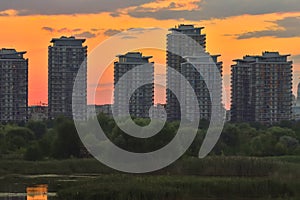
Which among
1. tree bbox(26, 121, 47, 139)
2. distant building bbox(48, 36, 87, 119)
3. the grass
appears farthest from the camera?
distant building bbox(48, 36, 87, 119)

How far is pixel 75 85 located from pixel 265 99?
78.6ft

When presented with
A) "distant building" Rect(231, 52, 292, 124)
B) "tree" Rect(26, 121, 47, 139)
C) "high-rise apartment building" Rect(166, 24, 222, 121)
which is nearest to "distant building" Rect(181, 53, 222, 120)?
"high-rise apartment building" Rect(166, 24, 222, 121)

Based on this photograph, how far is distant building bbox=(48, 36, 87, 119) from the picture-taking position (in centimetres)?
9944

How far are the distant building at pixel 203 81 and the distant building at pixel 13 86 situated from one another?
64.7 feet

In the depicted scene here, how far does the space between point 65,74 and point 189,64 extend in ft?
52.1

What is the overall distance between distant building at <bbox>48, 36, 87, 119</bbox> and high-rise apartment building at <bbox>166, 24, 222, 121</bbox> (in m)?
11.2

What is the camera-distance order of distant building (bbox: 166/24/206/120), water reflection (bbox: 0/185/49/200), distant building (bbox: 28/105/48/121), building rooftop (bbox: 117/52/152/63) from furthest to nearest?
distant building (bbox: 28/105/48/121) < building rooftop (bbox: 117/52/152/63) < distant building (bbox: 166/24/206/120) < water reflection (bbox: 0/185/49/200)

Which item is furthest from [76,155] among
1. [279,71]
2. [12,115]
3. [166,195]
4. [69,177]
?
[279,71]

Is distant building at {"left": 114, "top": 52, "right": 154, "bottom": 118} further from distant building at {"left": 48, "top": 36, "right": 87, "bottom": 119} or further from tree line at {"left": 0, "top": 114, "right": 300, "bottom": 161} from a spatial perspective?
tree line at {"left": 0, "top": 114, "right": 300, "bottom": 161}

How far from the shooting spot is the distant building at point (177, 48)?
101 m

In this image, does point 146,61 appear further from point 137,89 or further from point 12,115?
point 12,115

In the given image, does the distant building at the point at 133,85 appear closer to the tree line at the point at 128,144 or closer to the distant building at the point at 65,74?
the distant building at the point at 65,74

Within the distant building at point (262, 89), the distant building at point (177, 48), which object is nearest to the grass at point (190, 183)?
the distant building at point (262, 89)

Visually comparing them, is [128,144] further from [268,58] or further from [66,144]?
[268,58]
